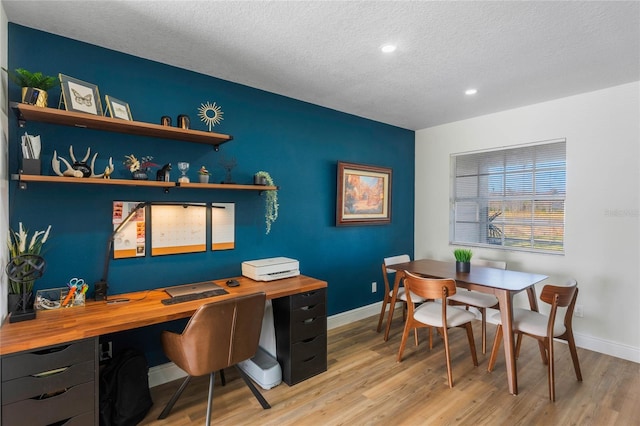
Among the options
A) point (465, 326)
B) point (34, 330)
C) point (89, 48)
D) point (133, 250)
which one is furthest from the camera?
point (465, 326)

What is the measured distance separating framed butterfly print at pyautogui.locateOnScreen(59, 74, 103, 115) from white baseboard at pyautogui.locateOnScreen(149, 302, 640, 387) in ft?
6.14

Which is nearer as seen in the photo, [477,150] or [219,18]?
[219,18]

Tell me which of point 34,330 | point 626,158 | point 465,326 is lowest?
point 465,326

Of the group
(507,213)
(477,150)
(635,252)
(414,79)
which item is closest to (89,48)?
(414,79)

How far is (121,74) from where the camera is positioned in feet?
7.73

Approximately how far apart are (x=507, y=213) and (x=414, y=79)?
2.03 meters

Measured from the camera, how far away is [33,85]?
6.18ft

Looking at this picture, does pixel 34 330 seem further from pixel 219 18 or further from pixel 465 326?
pixel 465 326

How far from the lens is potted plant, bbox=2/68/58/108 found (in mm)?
1851

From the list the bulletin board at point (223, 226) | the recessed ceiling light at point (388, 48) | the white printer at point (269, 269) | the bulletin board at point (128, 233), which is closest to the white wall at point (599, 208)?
the recessed ceiling light at point (388, 48)

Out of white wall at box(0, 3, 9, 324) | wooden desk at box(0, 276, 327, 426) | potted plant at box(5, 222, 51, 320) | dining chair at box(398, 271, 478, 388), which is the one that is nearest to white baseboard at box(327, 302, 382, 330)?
dining chair at box(398, 271, 478, 388)

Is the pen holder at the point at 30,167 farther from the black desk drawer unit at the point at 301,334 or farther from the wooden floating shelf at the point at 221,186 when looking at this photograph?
the black desk drawer unit at the point at 301,334

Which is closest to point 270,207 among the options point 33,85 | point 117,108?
point 117,108

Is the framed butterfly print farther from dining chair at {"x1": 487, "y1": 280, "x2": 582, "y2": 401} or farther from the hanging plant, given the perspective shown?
dining chair at {"x1": 487, "y1": 280, "x2": 582, "y2": 401}
